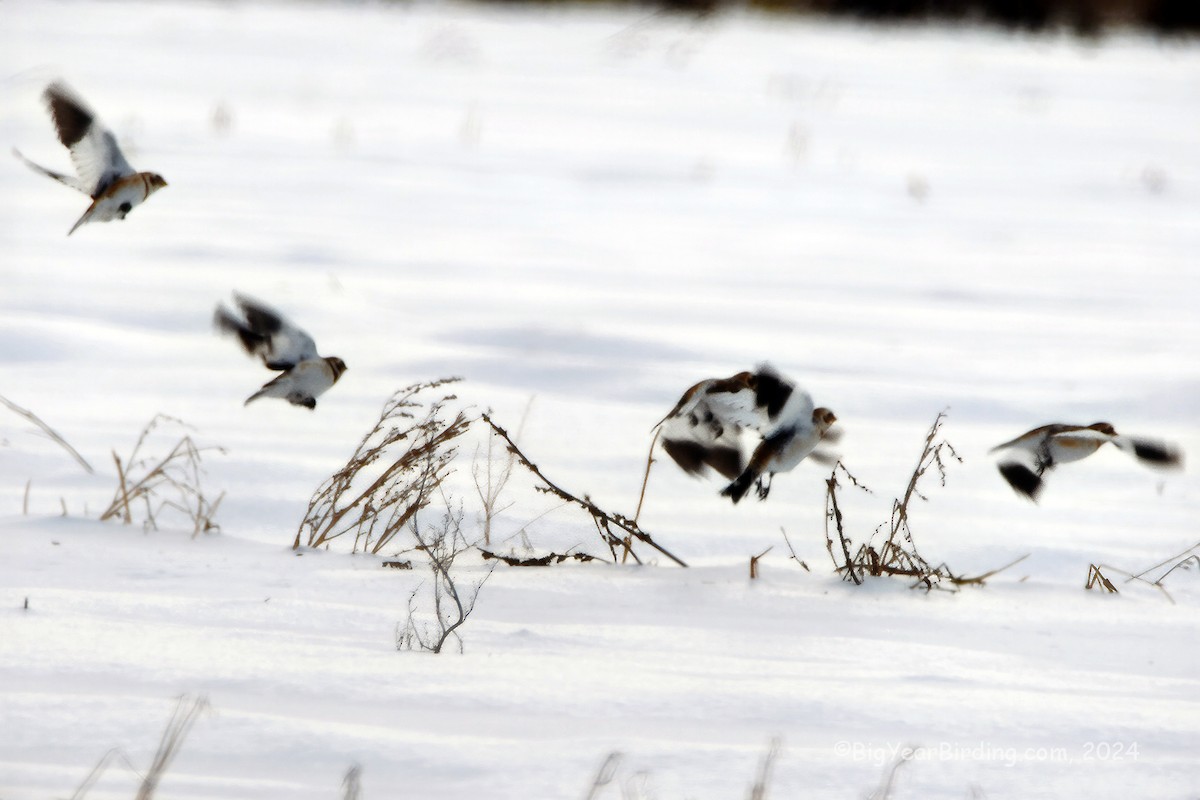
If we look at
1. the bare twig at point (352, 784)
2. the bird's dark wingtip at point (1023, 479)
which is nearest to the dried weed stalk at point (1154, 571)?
the bird's dark wingtip at point (1023, 479)

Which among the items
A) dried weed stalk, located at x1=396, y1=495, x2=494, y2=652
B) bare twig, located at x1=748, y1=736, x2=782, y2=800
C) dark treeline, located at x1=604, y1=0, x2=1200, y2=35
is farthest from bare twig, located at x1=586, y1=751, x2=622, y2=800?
dark treeline, located at x1=604, y1=0, x2=1200, y2=35

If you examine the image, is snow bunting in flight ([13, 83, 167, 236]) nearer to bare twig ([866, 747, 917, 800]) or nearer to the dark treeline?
bare twig ([866, 747, 917, 800])

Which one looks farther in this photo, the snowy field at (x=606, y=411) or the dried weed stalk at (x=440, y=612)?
the dried weed stalk at (x=440, y=612)

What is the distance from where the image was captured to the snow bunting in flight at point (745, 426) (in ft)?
8.13

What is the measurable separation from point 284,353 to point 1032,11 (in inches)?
624

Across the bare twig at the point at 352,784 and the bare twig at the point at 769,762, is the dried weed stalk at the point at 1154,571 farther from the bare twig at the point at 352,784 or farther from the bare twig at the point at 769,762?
the bare twig at the point at 352,784

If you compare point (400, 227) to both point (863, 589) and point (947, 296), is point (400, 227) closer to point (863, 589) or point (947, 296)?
point (947, 296)

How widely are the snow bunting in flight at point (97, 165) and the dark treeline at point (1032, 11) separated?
43.1 ft

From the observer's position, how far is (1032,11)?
1678cm

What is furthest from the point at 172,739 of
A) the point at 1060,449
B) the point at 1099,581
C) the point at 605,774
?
the point at 1099,581

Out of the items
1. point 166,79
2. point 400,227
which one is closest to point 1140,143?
point 400,227

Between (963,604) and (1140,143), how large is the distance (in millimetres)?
8715

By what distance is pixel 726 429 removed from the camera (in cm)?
262

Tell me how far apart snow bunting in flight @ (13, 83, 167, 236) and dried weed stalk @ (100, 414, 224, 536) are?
423 millimetres
